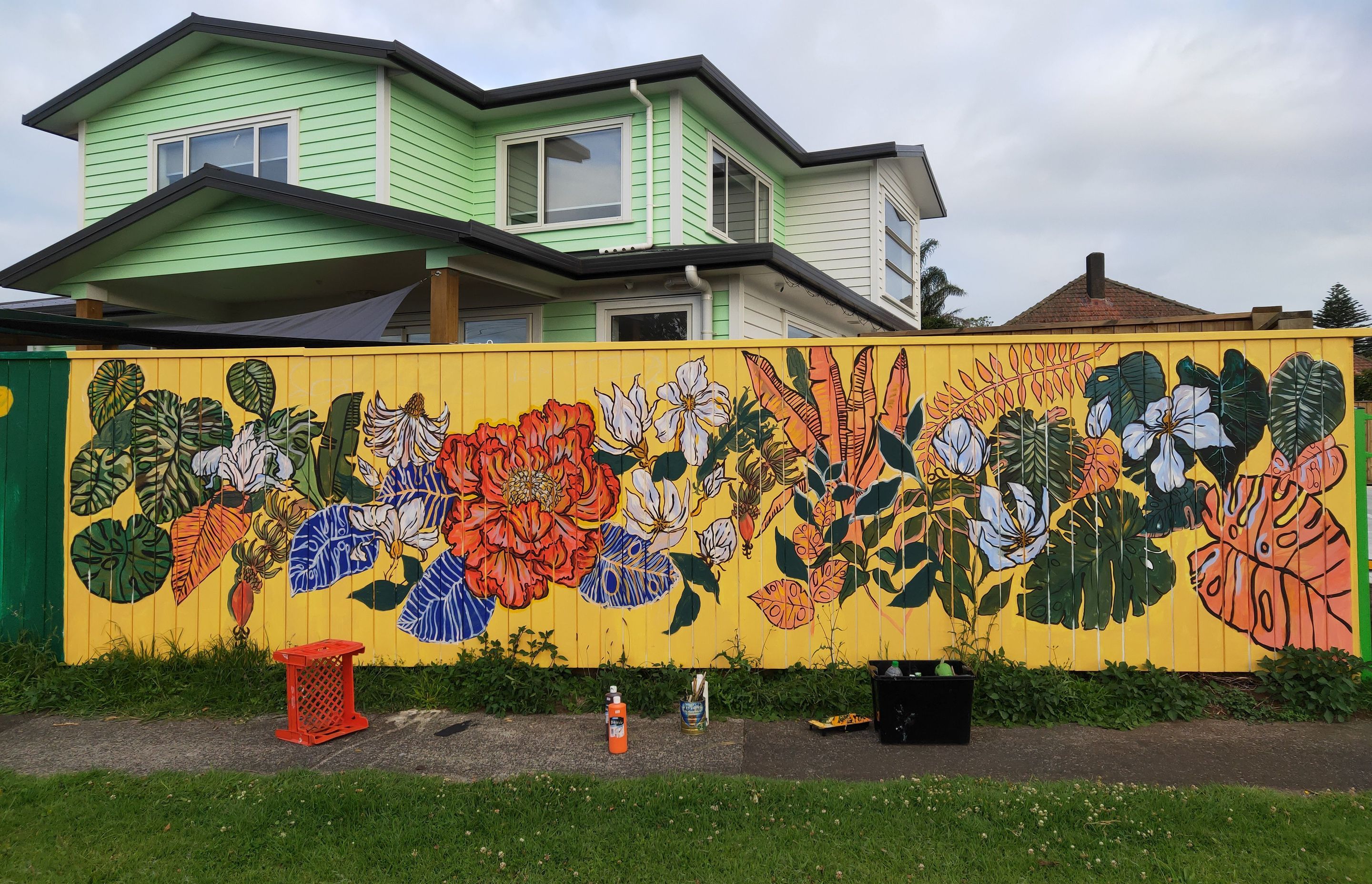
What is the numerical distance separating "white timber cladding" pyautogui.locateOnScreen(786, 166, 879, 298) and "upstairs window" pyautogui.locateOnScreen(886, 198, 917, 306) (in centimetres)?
90

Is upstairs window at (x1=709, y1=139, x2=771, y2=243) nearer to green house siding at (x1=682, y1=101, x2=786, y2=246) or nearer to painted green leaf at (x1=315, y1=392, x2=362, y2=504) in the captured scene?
green house siding at (x1=682, y1=101, x2=786, y2=246)

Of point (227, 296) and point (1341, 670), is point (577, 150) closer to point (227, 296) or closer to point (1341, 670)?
point (227, 296)

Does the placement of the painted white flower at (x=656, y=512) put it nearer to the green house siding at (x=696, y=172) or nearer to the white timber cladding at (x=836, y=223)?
the green house siding at (x=696, y=172)

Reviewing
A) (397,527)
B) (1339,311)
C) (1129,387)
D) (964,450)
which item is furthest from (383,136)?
(1339,311)

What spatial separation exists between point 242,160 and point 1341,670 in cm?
1326

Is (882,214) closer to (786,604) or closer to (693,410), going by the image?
(693,410)

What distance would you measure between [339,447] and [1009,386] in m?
4.39

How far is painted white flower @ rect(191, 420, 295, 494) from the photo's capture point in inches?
223

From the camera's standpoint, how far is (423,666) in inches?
215

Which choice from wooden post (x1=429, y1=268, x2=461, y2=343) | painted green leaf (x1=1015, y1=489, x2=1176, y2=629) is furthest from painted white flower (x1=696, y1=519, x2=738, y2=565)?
wooden post (x1=429, y1=268, x2=461, y2=343)

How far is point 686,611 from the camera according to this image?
5.37 metres

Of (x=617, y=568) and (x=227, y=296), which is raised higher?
(x=227, y=296)

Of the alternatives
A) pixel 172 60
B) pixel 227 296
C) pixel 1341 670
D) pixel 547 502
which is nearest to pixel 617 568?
pixel 547 502

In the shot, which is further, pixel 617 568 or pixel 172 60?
Answer: pixel 172 60
